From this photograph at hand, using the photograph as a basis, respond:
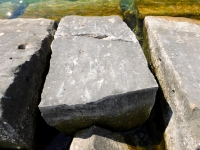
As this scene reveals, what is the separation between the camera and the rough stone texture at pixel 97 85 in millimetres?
1746

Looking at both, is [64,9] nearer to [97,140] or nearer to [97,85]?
[97,85]

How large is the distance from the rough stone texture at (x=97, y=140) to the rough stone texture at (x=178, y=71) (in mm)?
471

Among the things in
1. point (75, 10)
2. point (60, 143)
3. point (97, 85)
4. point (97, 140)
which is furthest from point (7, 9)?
point (97, 140)

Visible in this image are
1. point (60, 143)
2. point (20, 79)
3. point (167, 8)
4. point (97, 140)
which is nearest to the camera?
point (97, 140)

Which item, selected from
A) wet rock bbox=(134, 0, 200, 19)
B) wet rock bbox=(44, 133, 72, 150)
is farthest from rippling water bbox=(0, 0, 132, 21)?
wet rock bbox=(44, 133, 72, 150)

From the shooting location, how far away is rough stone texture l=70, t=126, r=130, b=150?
177 cm

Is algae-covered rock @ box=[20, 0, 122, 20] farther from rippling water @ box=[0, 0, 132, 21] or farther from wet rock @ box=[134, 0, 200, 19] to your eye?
A: wet rock @ box=[134, 0, 200, 19]

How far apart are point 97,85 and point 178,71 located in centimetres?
74

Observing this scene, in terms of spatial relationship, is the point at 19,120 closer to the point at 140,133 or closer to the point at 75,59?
the point at 75,59

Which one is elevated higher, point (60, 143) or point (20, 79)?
point (20, 79)

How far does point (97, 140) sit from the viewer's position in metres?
1.81

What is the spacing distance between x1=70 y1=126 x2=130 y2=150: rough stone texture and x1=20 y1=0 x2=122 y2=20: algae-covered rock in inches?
91.7

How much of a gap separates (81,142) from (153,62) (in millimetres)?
1268

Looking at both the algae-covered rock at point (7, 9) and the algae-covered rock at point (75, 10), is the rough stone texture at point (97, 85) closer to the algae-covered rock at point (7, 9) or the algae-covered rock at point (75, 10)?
the algae-covered rock at point (75, 10)
